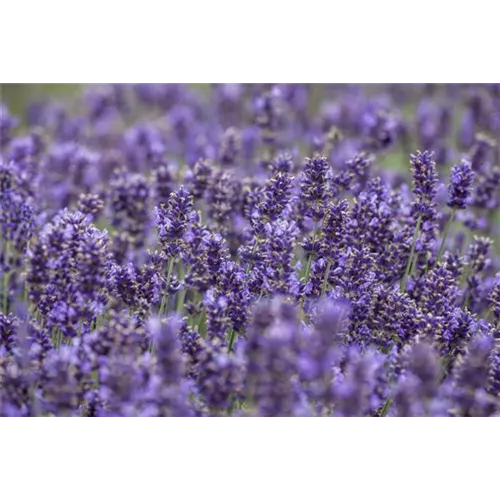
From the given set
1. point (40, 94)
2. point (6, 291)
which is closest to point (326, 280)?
point (6, 291)

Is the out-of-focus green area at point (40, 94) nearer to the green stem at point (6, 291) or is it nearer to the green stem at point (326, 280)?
the green stem at point (6, 291)

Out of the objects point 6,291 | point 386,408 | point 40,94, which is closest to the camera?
point 386,408

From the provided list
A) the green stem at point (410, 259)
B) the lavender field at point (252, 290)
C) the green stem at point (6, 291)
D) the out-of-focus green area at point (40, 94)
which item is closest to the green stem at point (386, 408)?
the lavender field at point (252, 290)

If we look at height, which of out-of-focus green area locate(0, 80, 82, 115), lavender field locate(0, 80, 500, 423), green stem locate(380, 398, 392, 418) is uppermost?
out-of-focus green area locate(0, 80, 82, 115)

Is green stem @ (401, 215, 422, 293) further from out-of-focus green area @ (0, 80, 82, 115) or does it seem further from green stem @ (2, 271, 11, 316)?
out-of-focus green area @ (0, 80, 82, 115)

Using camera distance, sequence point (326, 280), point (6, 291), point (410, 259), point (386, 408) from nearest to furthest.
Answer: point (386, 408)
point (326, 280)
point (410, 259)
point (6, 291)

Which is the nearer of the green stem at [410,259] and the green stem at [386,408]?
the green stem at [386,408]

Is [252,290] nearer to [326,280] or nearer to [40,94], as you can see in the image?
[326,280]

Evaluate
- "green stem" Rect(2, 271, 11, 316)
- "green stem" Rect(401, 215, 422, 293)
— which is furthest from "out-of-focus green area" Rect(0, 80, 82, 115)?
"green stem" Rect(401, 215, 422, 293)

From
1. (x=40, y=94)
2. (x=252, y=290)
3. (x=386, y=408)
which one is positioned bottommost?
(x=386, y=408)
